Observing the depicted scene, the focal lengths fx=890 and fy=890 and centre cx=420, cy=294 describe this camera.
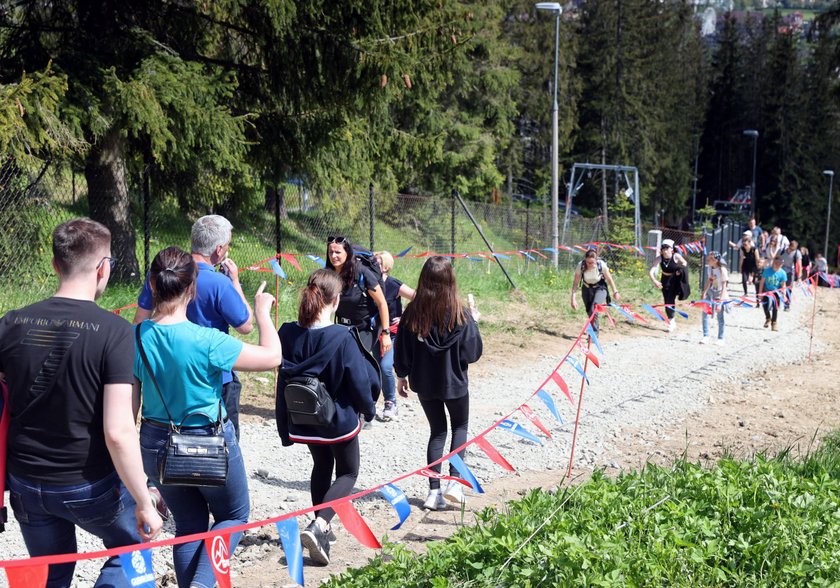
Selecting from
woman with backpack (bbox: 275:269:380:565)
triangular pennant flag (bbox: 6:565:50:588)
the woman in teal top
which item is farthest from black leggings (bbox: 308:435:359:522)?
triangular pennant flag (bbox: 6:565:50:588)

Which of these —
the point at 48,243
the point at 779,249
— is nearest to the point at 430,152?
the point at 48,243

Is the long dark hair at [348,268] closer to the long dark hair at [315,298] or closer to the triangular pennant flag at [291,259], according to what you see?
the long dark hair at [315,298]

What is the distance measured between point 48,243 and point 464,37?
21.2ft

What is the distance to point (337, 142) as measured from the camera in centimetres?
1350

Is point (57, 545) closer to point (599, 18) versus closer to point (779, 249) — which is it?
point (779, 249)

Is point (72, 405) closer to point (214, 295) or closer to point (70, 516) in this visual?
point (70, 516)

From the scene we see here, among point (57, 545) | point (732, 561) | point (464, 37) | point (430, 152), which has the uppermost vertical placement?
point (464, 37)

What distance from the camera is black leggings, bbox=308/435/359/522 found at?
504 centimetres

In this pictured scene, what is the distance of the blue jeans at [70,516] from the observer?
3.27m

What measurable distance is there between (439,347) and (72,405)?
2.97 metres

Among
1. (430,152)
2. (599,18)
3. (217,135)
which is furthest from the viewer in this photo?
(599,18)

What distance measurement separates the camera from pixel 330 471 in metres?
5.23

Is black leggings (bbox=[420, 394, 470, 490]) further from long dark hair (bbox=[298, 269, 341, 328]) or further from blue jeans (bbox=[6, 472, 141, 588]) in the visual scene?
blue jeans (bbox=[6, 472, 141, 588])

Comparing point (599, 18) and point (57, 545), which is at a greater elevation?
point (599, 18)
